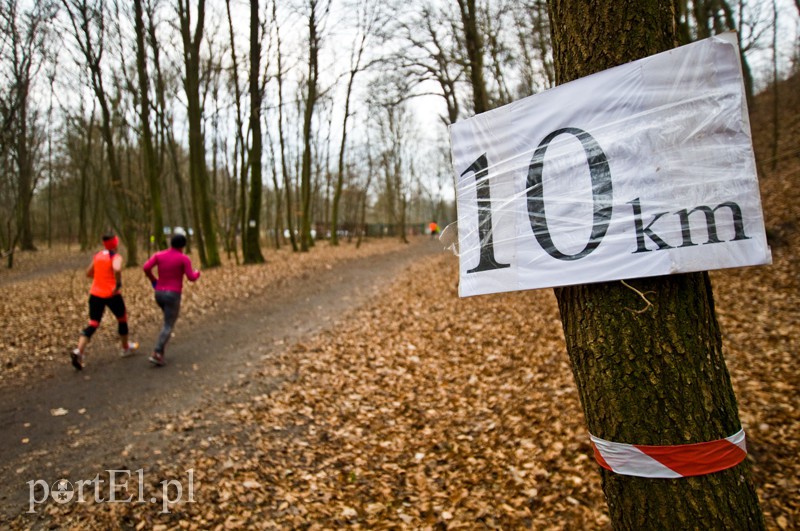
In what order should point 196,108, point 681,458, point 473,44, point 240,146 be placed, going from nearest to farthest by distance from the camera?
point 681,458 → point 473,44 → point 196,108 → point 240,146

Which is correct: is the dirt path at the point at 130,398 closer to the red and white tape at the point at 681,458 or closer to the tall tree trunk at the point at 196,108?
the red and white tape at the point at 681,458

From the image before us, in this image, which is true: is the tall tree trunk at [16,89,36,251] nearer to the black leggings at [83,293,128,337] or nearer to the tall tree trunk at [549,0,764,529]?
the black leggings at [83,293,128,337]

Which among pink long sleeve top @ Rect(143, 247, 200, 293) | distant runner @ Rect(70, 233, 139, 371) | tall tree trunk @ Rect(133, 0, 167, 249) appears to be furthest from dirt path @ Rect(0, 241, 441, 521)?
tall tree trunk @ Rect(133, 0, 167, 249)

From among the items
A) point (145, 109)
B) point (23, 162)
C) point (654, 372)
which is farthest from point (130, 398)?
point (23, 162)

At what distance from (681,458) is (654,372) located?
1.01 ft

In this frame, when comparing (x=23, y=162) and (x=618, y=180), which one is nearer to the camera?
(x=618, y=180)

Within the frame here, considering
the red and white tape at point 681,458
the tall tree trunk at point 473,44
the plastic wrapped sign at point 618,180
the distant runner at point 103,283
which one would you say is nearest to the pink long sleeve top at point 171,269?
the distant runner at point 103,283

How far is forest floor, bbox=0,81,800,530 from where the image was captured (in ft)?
11.4

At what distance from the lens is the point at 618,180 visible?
1639mm

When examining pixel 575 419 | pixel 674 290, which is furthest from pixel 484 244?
pixel 575 419

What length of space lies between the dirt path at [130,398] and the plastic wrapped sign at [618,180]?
12.9 feet

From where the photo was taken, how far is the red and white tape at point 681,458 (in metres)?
1.55

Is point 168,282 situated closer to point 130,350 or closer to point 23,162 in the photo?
point 130,350

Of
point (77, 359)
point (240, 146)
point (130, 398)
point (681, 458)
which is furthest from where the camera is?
point (240, 146)
